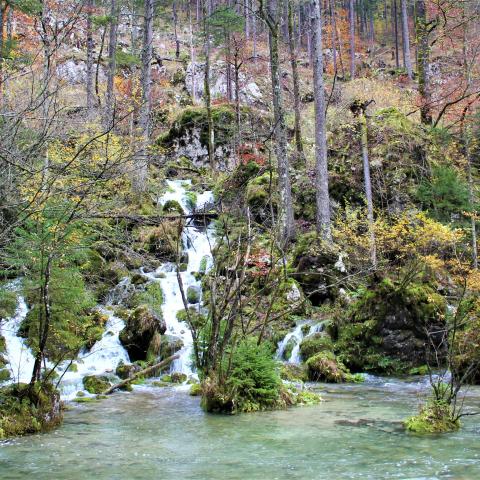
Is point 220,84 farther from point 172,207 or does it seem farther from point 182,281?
point 182,281

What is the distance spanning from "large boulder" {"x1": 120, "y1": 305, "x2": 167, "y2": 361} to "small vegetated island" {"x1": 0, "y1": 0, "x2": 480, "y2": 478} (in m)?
0.07

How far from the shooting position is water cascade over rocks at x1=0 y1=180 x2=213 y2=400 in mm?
11610

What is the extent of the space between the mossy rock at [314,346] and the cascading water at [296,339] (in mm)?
186

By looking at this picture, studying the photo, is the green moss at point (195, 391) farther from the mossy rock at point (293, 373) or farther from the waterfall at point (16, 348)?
the waterfall at point (16, 348)

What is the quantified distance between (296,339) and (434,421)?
22.9 feet

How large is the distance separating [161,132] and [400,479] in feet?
81.3

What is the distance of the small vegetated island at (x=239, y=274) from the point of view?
5.90 m

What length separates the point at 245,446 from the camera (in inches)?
249

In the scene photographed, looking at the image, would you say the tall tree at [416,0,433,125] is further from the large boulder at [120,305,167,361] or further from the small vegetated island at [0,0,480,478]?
the large boulder at [120,305,167,361]

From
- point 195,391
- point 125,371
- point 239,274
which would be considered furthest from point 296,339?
point 125,371

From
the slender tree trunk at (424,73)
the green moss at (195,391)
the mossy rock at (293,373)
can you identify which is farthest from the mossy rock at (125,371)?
the slender tree trunk at (424,73)

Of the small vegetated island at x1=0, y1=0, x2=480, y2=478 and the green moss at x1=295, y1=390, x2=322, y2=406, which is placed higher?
the small vegetated island at x1=0, y1=0, x2=480, y2=478

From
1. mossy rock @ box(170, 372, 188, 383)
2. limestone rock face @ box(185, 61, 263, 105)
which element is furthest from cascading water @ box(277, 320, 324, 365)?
limestone rock face @ box(185, 61, 263, 105)

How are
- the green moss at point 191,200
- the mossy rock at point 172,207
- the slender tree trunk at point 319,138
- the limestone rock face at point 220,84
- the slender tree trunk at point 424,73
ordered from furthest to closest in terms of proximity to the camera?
the limestone rock face at point 220,84 → the slender tree trunk at point 424,73 → the green moss at point 191,200 → the mossy rock at point 172,207 → the slender tree trunk at point 319,138
